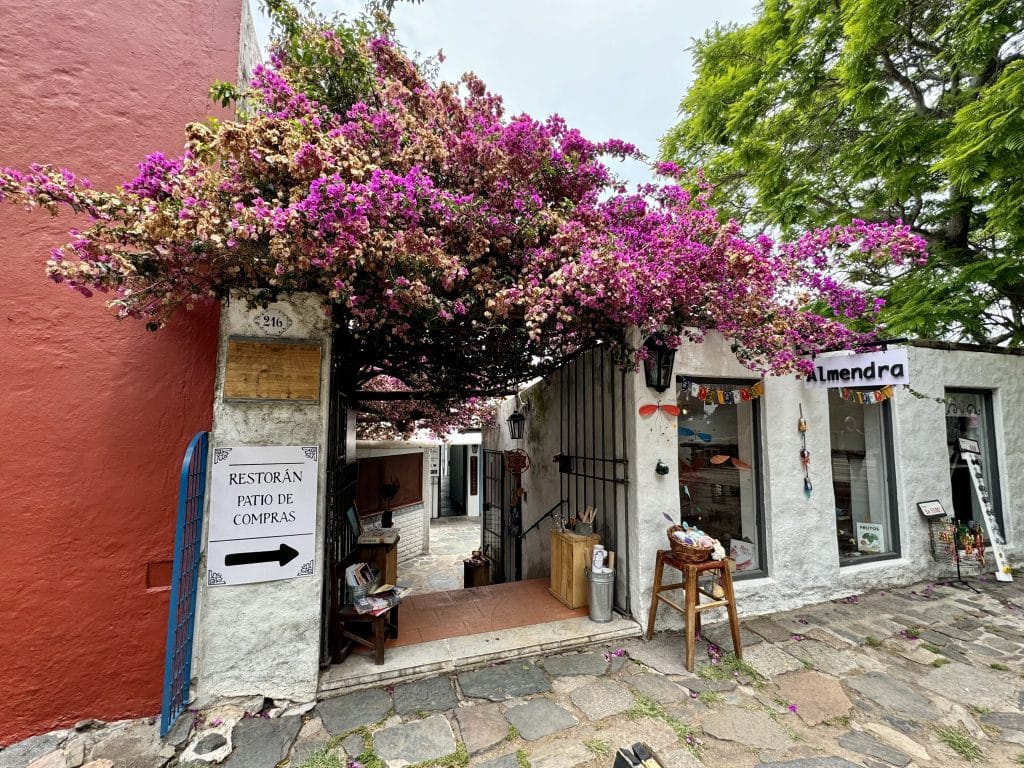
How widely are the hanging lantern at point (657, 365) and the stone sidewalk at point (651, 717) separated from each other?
224 cm

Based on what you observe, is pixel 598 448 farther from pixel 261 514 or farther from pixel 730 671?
pixel 261 514

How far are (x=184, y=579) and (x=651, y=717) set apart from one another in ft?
10.0

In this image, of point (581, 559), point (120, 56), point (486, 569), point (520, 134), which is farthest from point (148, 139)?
point (486, 569)

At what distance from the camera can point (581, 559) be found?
4289 millimetres

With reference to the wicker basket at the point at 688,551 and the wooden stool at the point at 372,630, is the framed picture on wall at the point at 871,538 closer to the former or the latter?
the wicker basket at the point at 688,551

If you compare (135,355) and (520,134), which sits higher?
(520,134)

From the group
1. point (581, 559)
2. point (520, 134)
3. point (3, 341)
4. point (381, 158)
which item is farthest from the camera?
point (581, 559)

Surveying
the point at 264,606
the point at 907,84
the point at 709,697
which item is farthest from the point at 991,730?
the point at 907,84

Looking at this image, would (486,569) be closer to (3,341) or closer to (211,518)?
(211,518)

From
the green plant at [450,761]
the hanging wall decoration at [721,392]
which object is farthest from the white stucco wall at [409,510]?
the green plant at [450,761]

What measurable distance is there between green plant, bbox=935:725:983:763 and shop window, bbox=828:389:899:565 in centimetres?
251

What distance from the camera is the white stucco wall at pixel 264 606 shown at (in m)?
2.81

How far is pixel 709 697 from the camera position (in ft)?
10.1

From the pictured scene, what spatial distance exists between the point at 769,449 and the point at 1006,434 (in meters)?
4.06
